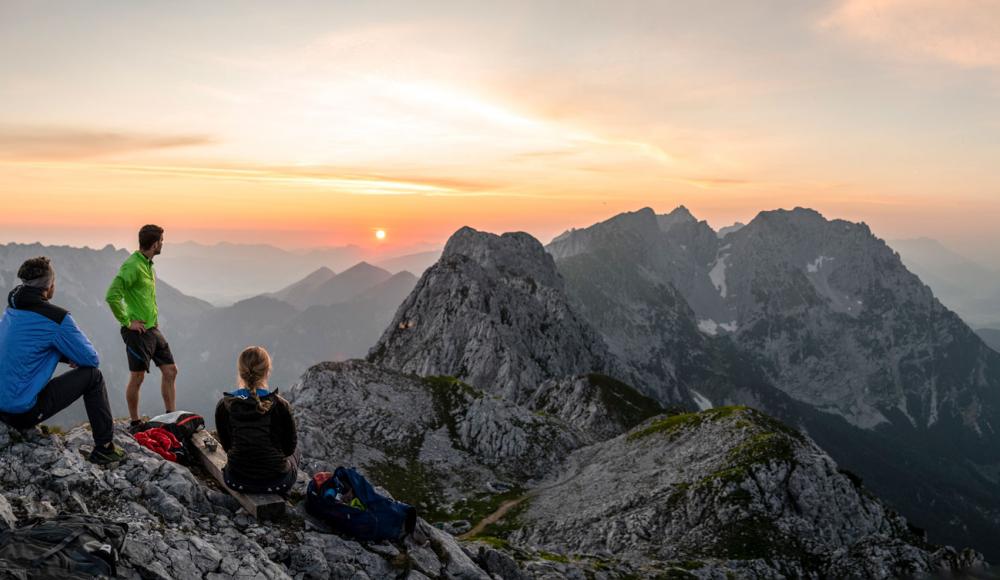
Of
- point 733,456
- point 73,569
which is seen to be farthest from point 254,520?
point 733,456

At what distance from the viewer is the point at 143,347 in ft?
57.6

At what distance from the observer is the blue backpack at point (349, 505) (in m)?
15.6

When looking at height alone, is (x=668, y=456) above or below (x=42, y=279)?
below

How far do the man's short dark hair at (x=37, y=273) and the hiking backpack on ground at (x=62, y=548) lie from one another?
17.3ft

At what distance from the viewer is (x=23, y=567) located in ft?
30.8

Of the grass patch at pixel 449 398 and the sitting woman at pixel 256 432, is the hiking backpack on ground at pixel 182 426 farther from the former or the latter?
the grass patch at pixel 449 398

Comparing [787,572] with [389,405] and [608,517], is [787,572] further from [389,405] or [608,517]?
[389,405]

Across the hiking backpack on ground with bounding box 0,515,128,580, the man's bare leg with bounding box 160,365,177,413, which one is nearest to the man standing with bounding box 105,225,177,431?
the man's bare leg with bounding box 160,365,177,413

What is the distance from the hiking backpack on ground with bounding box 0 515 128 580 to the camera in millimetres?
9461

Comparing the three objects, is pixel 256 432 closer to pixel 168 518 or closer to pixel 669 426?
pixel 168 518

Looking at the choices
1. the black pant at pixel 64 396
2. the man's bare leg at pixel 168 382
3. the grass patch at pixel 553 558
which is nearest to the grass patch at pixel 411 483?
the grass patch at pixel 553 558

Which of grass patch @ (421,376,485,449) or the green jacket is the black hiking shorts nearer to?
the green jacket

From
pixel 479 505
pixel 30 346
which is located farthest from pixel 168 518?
pixel 479 505

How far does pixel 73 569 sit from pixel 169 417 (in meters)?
8.97
